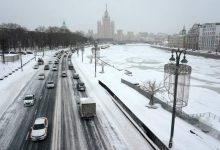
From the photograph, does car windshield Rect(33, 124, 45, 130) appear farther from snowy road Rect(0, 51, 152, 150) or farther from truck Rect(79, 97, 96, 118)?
truck Rect(79, 97, 96, 118)

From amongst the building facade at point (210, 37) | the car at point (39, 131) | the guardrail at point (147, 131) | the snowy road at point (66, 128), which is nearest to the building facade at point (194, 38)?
the building facade at point (210, 37)

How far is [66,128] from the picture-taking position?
21875 millimetres

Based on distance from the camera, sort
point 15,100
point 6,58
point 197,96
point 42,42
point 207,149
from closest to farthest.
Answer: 1. point 207,149
2. point 15,100
3. point 197,96
4. point 6,58
5. point 42,42

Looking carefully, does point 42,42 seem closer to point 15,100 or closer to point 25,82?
point 25,82

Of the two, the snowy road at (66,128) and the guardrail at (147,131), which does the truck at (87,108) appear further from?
the guardrail at (147,131)

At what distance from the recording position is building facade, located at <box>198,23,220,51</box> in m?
141

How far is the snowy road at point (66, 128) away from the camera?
61.4 feet

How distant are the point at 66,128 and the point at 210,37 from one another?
149 m

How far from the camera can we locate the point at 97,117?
24844 mm

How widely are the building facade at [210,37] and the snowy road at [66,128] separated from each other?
133m

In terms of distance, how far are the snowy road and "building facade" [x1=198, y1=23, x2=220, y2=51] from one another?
133 metres

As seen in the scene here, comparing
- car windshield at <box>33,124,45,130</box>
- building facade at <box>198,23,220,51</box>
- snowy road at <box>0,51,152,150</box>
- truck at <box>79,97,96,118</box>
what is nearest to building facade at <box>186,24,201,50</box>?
building facade at <box>198,23,220,51</box>

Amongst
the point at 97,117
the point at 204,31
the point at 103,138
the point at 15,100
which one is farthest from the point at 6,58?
the point at 204,31

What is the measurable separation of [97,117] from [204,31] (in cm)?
15019
